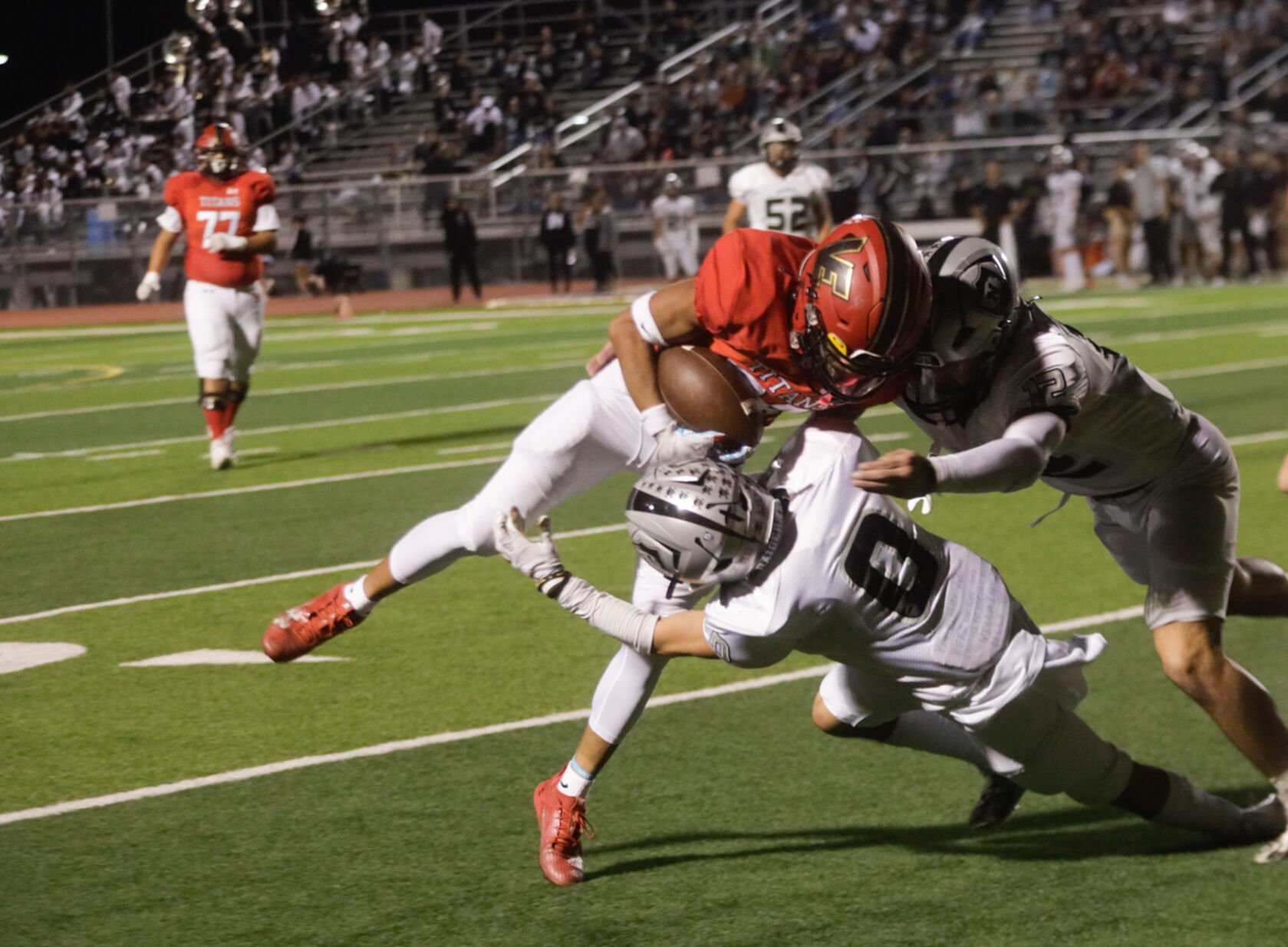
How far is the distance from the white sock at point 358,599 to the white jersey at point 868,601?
5.63 ft

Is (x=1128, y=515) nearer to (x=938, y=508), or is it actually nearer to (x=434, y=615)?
(x=434, y=615)

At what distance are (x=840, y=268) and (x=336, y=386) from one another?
12178mm

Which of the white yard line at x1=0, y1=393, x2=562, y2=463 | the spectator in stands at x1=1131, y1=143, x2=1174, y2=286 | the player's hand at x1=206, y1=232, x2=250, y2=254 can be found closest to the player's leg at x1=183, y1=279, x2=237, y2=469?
the player's hand at x1=206, y1=232, x2=250, y2=254

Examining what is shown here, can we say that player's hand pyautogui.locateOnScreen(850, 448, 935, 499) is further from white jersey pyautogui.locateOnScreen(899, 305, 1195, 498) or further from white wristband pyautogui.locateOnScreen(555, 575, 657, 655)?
white wristband pyautogui.locateOnScreen(555, 575, 657, 655)

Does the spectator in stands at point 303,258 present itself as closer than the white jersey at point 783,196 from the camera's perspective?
No

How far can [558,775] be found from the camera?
14.2 feet

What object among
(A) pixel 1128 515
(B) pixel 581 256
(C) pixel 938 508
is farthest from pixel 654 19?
(A) pixel 1128 515

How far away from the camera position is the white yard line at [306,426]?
461 inches

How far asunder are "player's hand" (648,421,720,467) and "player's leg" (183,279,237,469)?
273 inches

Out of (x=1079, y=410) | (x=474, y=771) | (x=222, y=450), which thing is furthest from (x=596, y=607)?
(x=222, y=450)

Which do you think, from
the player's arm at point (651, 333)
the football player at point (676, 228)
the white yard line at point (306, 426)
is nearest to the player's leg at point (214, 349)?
the white yard line at point (306, 426)

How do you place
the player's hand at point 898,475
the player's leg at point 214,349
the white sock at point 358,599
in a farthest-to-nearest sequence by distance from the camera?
the player's leg at point 214,349 < the white sock at point 358,599 < the player's hand at point 898,475

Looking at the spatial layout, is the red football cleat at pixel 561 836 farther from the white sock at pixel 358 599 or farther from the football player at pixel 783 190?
the football player at pixel 783 190

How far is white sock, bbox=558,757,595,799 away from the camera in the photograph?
14.0ft
